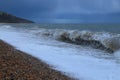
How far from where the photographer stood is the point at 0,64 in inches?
377

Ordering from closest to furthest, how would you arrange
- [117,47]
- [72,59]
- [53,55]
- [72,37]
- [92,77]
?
[92,77] < [72,59] < [53,55] < [117,47] < [72,37]

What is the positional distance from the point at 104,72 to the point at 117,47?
383 inches

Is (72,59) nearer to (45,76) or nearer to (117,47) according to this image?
(45,76)

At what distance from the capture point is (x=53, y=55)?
14609 millimetres

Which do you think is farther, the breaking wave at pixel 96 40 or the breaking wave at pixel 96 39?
the breaking wave at pixel 96 39

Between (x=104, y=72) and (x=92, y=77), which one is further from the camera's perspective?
(x=104, y=72)

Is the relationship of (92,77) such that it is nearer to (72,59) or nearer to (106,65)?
(106,65)

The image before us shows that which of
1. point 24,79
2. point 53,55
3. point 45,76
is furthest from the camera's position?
point 53,55

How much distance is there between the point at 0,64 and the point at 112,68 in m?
4.31

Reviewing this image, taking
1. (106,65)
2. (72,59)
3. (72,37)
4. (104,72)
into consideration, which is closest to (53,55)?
(72,59)

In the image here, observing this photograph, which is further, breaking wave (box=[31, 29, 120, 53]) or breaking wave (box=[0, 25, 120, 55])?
breaking wave (box=[31, 29, 120, 53])

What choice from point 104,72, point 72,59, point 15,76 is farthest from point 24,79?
point 72,59

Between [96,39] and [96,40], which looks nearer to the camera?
[96,40]

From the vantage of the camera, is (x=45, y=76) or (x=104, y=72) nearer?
(x=45, y=76)
